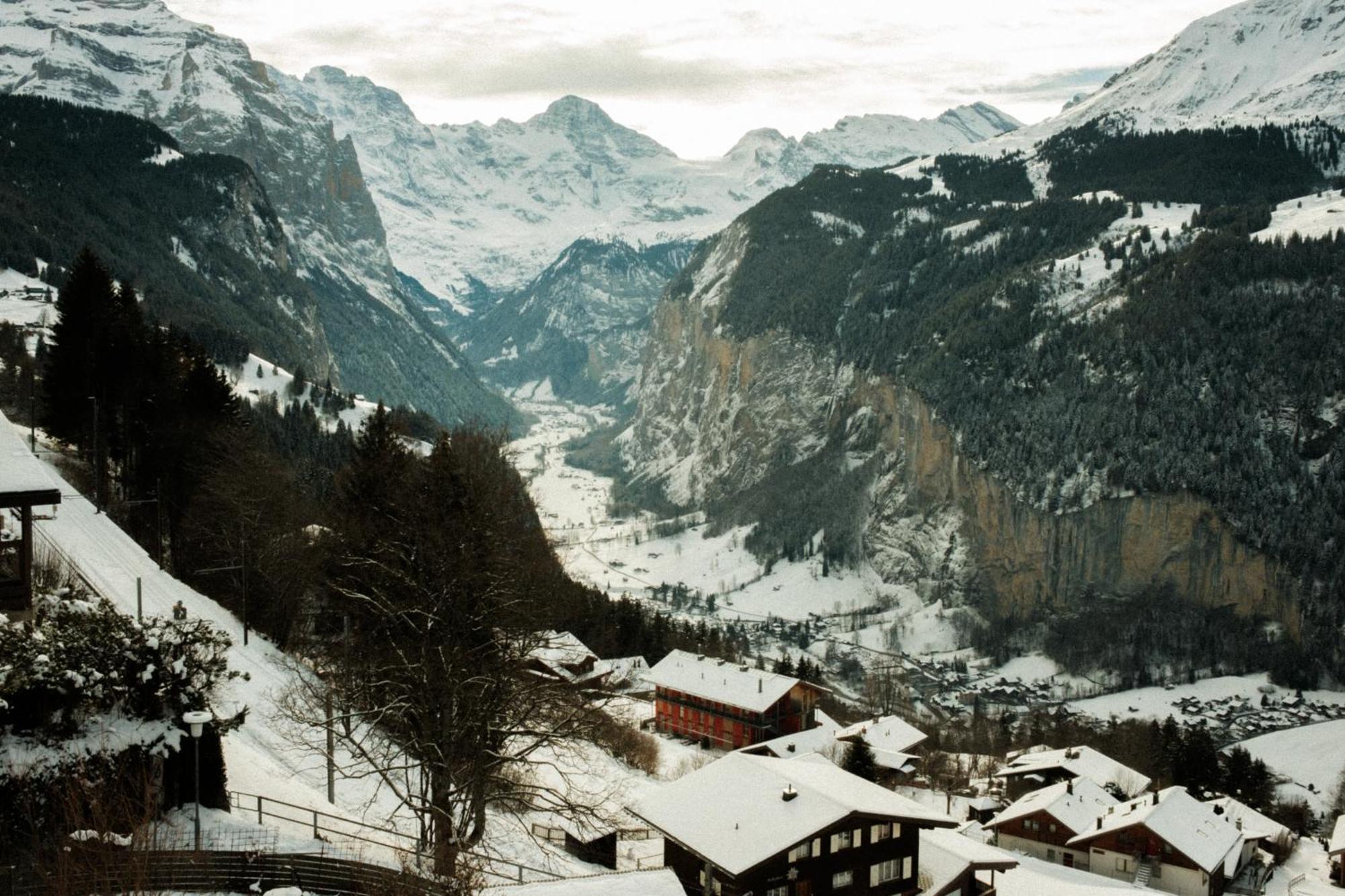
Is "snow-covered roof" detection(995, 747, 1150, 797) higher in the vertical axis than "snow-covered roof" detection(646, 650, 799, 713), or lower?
lower

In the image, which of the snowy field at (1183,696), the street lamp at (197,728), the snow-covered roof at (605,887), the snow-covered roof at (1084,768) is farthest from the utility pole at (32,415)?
the snowy field at (1183,696)

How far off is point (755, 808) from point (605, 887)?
34.9 ft

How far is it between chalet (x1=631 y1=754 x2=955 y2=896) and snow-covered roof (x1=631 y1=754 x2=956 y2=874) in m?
0.03

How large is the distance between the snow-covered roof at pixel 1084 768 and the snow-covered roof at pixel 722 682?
15.0 meters

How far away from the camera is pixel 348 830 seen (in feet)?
74.1

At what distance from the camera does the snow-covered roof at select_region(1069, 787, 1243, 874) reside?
49062 mm

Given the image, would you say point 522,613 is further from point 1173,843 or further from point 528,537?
point 1173,843

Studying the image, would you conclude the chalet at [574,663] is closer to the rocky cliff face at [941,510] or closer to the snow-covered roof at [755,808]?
the snow-covered roof at [755,808]

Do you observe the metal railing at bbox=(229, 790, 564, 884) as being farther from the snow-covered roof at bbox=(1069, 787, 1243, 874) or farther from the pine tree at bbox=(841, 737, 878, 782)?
the snow-covered roof at bbox=(1069, 787, 1243, 874)

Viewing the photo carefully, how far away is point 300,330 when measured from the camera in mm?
177000

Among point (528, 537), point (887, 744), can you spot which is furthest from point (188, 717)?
point (887, 744)

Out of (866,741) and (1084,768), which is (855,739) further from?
(1084,768)

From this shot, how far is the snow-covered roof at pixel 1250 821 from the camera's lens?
55.2 m

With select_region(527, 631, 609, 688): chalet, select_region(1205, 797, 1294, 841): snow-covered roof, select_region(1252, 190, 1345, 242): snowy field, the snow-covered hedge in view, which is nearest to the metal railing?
the snow-covered hedge
